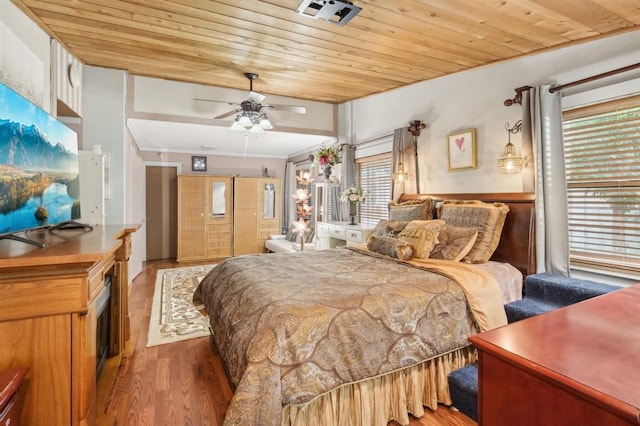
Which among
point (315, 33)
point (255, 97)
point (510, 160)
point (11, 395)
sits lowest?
point (11, 395)

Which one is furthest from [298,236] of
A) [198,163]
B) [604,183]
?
[604,183]

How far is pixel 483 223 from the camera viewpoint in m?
2.76

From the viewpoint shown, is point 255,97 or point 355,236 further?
point 355,236

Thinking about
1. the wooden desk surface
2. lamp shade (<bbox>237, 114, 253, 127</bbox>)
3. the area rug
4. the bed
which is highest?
lamp shade (<bbox>237, 114, 253, 127</bbox>)

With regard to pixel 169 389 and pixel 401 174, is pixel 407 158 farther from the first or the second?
pixel 169 389

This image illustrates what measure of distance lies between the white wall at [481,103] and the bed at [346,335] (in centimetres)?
129

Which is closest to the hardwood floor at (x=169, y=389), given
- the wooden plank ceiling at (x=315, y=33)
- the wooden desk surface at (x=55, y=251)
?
the wooden desk surface at (x=55, y=251)

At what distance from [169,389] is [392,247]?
1945 millimetres

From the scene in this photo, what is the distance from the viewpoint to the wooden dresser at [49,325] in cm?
122

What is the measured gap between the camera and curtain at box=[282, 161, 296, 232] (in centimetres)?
726

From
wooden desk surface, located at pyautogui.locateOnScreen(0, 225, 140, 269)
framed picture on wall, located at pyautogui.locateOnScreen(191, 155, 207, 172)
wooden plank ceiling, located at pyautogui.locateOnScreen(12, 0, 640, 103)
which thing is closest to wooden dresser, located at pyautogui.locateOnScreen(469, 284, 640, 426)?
wooden desk surface, located at pyautogui.locateOnScreen(0, 225, 140, 269)

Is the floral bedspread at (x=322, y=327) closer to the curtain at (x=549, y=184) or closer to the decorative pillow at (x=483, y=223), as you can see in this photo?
the decorative pillow at (x=483, y=223)

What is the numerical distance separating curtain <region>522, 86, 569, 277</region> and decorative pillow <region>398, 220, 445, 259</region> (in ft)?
2.52

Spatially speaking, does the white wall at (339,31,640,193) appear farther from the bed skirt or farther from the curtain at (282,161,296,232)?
the curtain at (282,161,296,232)
